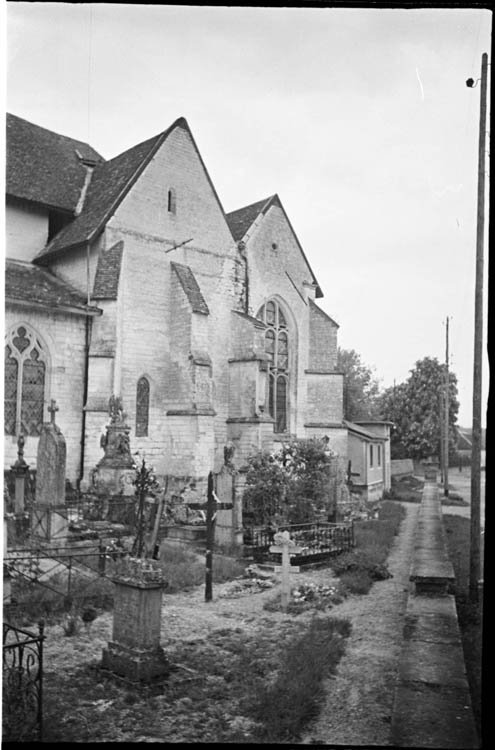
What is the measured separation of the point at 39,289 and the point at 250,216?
1.99m

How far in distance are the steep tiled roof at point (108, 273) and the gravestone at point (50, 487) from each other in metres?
1.25

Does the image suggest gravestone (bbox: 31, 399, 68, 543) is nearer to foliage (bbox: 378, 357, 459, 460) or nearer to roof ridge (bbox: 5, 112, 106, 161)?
roof ridge (bbox: 5, 112, 106, 161)

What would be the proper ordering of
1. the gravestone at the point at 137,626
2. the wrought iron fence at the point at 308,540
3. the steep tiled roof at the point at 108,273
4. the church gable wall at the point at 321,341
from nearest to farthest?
1. the gravestone at the point at 137,626
2. the church gable wall at the point at 321,341
3. the wrought iron fence at the point at 308,540
4. the steep tiled roof at the point at 108,273

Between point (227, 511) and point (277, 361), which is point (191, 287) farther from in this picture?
point (227, 511)

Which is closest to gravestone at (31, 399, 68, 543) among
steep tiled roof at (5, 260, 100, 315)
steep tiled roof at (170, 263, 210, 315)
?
steep tiled roof at (5, 260, 100, 315)

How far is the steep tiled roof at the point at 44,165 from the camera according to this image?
510 centimetres

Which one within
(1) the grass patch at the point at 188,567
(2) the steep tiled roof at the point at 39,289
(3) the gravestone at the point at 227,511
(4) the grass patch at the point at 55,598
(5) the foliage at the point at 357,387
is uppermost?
(2) the steep tiled roof at the point at 39,289

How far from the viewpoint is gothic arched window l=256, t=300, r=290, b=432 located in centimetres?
702

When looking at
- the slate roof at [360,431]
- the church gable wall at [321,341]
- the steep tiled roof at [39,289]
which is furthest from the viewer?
the slate roof at [360,431]

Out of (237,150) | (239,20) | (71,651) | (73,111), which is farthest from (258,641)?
(239,20)

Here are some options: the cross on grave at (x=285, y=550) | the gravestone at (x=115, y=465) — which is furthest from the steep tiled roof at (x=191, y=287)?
the cross on grave at (x=285, y=550)

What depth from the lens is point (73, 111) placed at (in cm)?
506

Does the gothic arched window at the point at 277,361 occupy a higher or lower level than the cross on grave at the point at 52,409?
higher

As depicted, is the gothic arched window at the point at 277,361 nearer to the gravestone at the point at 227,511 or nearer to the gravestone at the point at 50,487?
the gravestone at the point at 227,511
